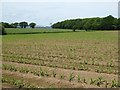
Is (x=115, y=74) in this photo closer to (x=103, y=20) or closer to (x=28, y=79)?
(x=28, y=79)

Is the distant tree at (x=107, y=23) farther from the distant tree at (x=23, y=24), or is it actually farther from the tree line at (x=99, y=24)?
the distant tree at (x=23, y=24)

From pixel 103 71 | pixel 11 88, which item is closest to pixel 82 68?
pixel 103 71

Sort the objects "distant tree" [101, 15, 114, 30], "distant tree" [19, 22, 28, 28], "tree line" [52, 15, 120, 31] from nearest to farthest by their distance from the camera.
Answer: "tree line" [52, 15, 120, 31]
"distant tree" [101, 15, 114, 30]
"distant tree" [19, 22, 28, 28]

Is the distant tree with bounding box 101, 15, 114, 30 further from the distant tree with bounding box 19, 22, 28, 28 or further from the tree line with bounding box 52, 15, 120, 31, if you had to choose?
the distant tree with bounding box 19, 22, 28, 28

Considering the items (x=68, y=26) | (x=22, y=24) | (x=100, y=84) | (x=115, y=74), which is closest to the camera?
(x=100, y=84)

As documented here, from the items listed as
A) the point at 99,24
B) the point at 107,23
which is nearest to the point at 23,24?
the point at 99,24

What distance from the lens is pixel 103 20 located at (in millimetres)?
116938

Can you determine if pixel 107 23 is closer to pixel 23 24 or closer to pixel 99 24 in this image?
pixel 99 24

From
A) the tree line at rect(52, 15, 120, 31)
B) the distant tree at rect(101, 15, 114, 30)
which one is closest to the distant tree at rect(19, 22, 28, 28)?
the tree line at rect(52, 15, 120, 31)

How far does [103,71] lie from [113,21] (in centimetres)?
10481

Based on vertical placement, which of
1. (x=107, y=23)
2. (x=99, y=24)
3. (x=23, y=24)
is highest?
(x=23, y=24)

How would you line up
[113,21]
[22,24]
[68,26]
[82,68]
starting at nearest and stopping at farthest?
[82,68] < [113,21] < [22,24] < [68,26]

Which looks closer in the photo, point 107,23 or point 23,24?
point 107,23

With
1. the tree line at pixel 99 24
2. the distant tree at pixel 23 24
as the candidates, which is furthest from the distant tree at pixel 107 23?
the distant tree at pixel 23 24
